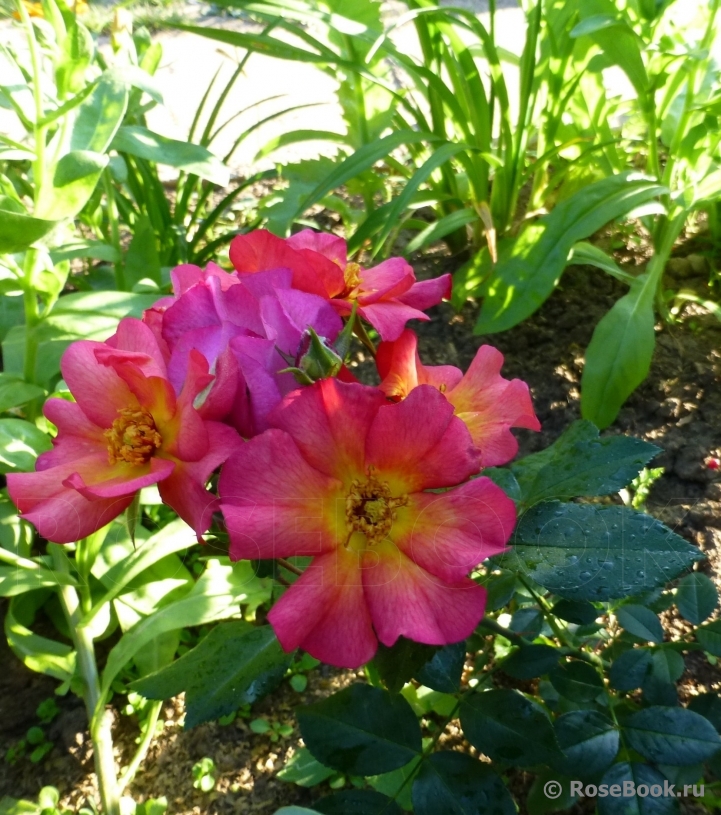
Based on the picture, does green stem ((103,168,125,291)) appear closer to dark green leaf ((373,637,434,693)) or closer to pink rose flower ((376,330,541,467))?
pink rose flower ((376,330,541,467))

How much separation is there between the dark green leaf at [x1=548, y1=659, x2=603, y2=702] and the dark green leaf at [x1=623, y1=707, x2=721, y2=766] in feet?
0.13

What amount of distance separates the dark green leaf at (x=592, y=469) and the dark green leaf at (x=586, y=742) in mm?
208

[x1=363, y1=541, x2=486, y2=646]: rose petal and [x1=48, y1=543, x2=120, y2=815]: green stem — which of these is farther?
[x1=48, y1=543, x2=120, y2=815]: green stem

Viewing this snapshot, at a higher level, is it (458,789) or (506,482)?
(506,482)

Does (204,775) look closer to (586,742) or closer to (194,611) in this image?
(194,611)

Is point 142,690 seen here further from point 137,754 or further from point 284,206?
point 284,206

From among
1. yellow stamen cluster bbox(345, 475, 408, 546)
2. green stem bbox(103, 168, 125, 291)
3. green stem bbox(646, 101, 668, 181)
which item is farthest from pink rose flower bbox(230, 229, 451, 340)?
green stem bbox(646, 101, 668, 181)

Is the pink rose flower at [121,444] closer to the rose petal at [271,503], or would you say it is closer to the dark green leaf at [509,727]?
the rose petal at [271,503]

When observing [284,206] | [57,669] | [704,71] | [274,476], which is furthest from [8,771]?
[704,71]

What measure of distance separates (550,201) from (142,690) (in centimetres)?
135

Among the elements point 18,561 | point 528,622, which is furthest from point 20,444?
point 528,622

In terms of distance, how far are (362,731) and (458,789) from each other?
91 millimetres

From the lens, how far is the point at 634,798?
58cm

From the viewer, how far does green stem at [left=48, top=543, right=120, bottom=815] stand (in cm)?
84
